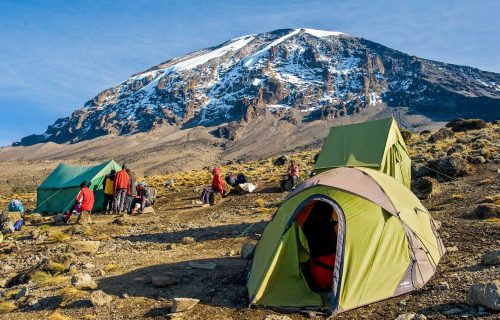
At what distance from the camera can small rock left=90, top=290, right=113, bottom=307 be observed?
7.69 metres

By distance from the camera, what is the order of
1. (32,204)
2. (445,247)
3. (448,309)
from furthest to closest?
(32,204)
(445,247)
(448,309)

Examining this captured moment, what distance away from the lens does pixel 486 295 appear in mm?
6027

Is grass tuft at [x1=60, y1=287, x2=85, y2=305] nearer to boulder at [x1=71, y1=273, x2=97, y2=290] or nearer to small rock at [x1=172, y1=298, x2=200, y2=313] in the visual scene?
boulder at [x1=71, y1=273, x2=97, y2=290]

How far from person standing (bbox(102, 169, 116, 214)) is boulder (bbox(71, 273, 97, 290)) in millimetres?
10699

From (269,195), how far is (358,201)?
40.0 ft

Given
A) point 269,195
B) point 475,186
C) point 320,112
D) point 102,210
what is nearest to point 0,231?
point 102,210

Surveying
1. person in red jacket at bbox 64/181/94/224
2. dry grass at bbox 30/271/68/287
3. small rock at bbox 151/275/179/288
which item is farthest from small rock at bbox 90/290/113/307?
person in red jacket at bbox 64/181/94/224

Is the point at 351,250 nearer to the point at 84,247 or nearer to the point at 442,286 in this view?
the point at 442,286

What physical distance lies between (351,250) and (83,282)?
16.6 ft

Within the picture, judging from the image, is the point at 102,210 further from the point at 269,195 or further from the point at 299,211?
the point at 299,211

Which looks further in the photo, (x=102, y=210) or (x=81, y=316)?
(x=102, y=210)

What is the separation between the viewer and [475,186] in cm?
1641

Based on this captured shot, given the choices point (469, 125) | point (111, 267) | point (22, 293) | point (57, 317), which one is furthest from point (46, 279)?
point (469, 125)

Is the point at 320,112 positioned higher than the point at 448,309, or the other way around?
the point at 320,112
